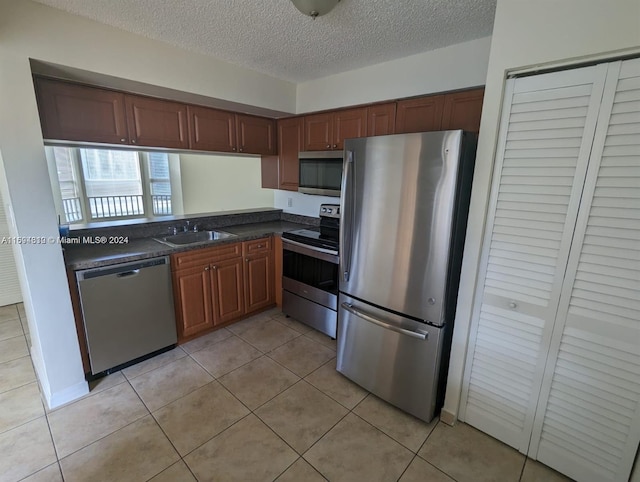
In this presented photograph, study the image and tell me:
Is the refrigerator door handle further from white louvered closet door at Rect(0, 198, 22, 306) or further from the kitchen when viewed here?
white louvered closet door at Rect(0, 198, 22, 306)

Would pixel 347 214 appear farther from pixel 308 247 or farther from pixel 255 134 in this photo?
pixel 255 134

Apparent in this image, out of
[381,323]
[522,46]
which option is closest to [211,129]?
[381,323]

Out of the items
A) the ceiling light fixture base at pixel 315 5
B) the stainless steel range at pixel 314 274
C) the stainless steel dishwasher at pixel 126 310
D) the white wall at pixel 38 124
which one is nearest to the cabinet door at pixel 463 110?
the ceiling light fixture base at pixel 315 5

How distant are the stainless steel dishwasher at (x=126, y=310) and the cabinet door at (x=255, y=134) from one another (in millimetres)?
1469

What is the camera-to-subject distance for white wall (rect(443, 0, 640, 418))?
3.87 feet

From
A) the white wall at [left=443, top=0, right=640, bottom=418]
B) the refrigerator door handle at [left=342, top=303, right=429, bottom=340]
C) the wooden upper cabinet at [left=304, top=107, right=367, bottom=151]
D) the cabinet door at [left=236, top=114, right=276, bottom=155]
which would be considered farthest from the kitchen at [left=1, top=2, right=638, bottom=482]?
the cabinet door at [left=236, top=114, right=276, bottom=155]

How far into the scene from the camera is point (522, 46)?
1390 millimetres

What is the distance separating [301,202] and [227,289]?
1377 millimetres

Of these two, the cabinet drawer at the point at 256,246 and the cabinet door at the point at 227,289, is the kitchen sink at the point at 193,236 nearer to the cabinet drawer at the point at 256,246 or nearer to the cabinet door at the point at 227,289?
the cabinet drawer at the point at 256,246

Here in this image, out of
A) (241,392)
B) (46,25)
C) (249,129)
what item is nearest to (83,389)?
(241,392)

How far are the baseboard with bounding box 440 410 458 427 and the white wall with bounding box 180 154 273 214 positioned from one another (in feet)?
14.6

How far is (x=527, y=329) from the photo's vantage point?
155 cm

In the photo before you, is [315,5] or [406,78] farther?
[406,78]

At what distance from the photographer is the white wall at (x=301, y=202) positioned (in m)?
3.39
